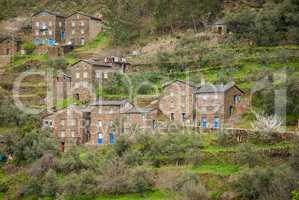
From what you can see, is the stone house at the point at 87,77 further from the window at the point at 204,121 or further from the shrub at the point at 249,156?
the shrub at the point at 249,156

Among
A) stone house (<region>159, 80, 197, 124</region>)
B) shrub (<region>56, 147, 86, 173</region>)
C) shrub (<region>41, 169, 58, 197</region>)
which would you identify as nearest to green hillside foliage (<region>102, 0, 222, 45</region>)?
stone house (<region>159, 80, 197, 124</region>)

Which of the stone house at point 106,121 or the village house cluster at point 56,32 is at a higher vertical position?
the village house cluster at point 56,32

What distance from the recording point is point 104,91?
70250mm

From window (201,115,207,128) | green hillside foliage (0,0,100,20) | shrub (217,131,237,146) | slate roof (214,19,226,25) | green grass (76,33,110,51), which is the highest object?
green hillside foliage (0,0,100,20)

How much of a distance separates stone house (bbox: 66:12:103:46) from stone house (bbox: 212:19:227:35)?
1768cm

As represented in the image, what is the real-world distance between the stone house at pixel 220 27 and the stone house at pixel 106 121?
21.3m

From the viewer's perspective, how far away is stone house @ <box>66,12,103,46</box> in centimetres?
8869

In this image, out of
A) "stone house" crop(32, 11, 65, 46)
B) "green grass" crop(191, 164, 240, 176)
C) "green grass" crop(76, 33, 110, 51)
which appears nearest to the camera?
"green grass" crop(191, 164, 240, 176)

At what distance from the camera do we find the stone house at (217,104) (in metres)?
60.3

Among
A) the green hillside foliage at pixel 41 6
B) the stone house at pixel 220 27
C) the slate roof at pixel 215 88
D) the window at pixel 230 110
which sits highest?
the green hillside foliage at pixel 41 6

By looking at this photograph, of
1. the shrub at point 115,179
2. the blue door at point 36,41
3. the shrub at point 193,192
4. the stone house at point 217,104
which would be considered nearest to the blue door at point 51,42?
the blue door at point 36,41

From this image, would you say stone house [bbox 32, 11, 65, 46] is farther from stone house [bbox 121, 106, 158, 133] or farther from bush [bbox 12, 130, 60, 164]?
stone house [bbox 121, 106, 158, 133]

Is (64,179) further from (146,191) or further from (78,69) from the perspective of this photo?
(78,69)

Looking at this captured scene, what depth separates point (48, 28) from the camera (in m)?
89.8
